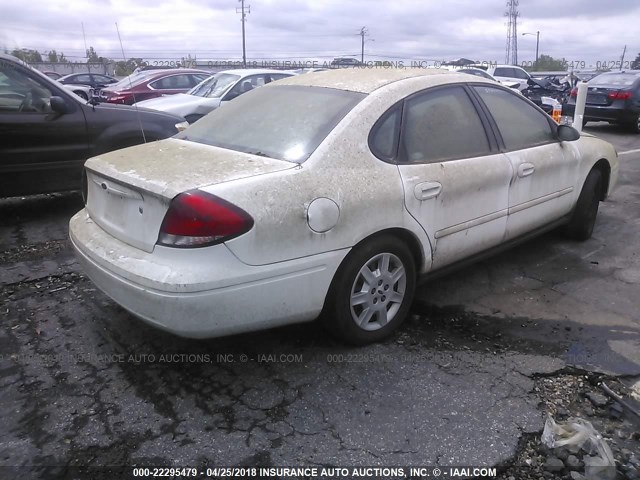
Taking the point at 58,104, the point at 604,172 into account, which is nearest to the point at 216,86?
the point at 58,104

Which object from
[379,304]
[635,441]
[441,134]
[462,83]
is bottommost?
[635,441]

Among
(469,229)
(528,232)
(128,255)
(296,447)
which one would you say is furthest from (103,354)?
(528,232)

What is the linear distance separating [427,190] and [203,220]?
4.62ft

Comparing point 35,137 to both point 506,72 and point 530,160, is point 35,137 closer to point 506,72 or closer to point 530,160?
point 530,160

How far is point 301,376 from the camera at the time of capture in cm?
290

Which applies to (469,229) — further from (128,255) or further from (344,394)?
(128,255)

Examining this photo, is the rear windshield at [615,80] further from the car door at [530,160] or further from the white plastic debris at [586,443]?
the white plastic debris at [586,443]

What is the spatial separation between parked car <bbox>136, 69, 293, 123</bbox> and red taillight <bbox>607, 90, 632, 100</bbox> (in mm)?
7764

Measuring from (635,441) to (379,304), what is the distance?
140cm

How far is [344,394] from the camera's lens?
275 cm

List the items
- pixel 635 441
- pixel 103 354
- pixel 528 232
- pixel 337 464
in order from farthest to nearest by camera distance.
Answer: pixel 528 232
pixel 103 354
pixel 635 441
pixel 337 464

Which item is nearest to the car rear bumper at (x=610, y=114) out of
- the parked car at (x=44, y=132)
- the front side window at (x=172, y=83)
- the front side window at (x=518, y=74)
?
the front side window at (x=518, y=74)

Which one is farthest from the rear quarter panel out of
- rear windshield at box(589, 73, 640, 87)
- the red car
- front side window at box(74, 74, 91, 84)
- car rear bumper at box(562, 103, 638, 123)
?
front side window at box(74, 74, 91, 84)

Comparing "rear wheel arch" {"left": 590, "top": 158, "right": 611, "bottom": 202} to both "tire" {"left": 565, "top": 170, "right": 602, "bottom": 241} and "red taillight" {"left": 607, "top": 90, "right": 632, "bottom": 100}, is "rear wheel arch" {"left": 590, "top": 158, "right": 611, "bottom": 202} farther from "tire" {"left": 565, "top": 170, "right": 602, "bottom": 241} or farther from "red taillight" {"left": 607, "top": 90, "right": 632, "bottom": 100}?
"red taillight" {"left": 607, "top": 90, "right": 632, "bottom": 100}
